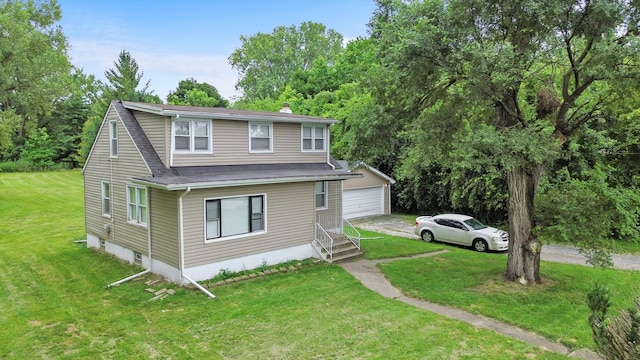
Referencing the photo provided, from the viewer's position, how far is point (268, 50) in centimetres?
5759

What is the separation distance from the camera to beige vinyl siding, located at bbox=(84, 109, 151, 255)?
1352 cm

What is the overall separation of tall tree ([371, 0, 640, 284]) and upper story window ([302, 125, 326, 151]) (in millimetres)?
3602

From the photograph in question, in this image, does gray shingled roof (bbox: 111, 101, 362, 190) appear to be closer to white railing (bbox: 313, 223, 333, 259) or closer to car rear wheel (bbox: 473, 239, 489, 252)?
white railing (bbox: 313, 223, 333, 259)

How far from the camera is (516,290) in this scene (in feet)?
37.9

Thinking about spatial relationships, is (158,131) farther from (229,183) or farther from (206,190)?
(229,183)

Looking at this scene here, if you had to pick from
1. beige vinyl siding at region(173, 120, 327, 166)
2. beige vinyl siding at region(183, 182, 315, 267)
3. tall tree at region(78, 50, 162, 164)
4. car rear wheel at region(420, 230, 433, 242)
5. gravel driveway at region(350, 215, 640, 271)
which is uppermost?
tall tree at region(78, 50, 162, 164)

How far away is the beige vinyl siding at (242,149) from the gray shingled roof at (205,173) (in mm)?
200

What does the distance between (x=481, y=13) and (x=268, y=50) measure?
50.2 m

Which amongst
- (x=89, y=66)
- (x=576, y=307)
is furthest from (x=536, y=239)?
(x=89, y=66)

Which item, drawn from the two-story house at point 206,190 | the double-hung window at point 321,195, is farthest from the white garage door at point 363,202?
the two-story house at point 206,190

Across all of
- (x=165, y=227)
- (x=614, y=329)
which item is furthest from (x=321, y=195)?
(x=614, y=329)

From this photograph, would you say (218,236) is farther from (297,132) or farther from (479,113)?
(479,113)

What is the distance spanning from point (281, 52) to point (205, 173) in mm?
49044

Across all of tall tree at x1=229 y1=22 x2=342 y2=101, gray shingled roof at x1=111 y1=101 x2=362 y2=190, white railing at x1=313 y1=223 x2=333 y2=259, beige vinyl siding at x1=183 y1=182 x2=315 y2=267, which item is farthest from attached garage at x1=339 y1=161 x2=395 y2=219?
tall tree at x1=229 y1=22 x2=342 y2=101
